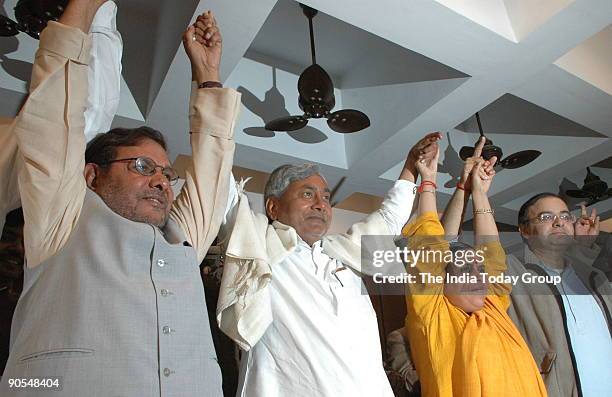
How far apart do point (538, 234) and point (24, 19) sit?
267 cm

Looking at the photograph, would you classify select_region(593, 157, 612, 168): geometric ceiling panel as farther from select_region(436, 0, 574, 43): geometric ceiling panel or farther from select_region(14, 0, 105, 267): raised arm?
select_region(14, 0, 105, 267): raised arm

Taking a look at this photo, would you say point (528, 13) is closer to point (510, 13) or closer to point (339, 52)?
point (510, 13)

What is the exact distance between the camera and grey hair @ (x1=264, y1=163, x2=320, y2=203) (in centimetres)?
189

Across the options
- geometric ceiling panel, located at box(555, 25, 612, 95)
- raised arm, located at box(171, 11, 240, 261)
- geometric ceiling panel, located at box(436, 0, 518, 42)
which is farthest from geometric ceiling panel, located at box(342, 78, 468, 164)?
raised arm, located at box(171, 11, 240, 261)

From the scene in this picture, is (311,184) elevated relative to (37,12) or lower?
lower

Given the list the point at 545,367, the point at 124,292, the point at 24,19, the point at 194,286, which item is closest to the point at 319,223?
the point at 194,286

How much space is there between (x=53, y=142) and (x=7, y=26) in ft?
7.03

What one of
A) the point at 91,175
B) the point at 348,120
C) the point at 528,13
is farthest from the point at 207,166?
the point at 528,13

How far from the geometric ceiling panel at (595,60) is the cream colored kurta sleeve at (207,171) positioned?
10.2 ft

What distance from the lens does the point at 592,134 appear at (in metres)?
4.71

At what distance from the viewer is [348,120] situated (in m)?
3.58

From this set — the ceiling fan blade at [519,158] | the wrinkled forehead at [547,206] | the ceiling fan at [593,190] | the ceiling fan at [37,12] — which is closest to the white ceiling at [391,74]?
the ceiling fan at [593,190]

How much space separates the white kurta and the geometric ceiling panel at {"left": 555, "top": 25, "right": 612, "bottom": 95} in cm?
292

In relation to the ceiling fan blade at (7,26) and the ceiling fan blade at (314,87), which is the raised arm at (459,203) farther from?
the ceiling fan blade at (7,26)
